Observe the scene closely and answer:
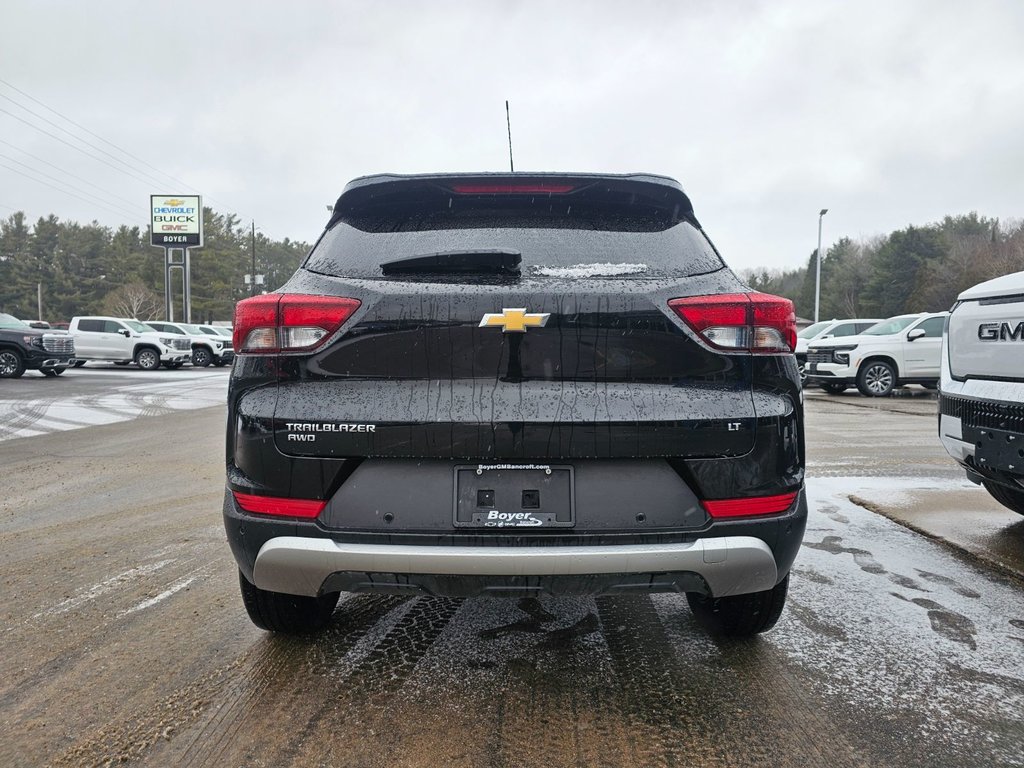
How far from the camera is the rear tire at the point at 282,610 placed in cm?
247

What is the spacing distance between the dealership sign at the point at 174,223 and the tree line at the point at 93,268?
73.7 feet

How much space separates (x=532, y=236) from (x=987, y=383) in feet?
8.65

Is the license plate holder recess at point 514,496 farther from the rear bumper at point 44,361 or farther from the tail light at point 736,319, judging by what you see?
the rear bumper at point 44,361

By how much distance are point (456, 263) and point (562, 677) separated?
4.79 feet

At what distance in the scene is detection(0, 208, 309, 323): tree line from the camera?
71.2 m

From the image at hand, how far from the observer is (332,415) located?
205cm

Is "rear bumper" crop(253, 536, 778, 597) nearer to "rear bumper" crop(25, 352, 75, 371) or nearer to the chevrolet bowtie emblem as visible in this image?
the chevrolet bowtie emblem

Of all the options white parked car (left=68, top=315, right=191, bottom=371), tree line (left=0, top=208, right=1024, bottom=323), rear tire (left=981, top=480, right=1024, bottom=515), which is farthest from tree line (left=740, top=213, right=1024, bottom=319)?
rear tire (left=981, top=480, right=1024, bottom=515)

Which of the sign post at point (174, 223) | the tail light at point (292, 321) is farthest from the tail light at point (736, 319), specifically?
the sign post at point (174, 223)

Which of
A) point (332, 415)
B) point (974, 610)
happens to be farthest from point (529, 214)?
point (974, 610)

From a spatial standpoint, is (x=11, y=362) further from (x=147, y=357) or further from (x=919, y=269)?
(x=919, y=269)

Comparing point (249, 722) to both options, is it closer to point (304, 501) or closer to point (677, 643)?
point (304, 501)

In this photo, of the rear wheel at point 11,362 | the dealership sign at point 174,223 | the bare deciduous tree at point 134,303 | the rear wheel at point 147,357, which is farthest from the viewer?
the bare deciduous tree at point 134,303

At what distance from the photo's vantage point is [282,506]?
2100 mm
